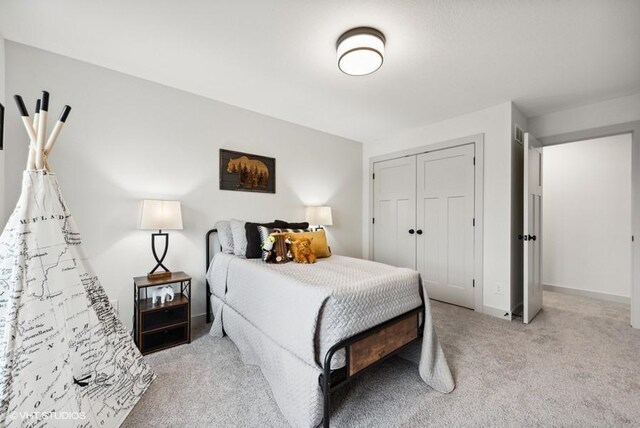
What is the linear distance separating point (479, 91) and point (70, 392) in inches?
149

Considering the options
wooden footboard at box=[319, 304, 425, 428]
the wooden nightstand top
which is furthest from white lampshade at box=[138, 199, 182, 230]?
wooden footboard at box=[319, 304, 425, 428]

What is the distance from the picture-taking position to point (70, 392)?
4.19 feet

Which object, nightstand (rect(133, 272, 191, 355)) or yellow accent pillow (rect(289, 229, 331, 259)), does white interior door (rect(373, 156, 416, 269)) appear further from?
nightstand (rect(133, 272, 191, 355))

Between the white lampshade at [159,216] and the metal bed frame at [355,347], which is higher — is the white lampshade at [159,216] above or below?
above

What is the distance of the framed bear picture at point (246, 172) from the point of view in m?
3.02

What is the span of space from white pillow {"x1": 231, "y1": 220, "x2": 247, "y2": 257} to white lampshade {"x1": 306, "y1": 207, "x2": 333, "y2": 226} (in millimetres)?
1097

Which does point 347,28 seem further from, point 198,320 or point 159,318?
point 198,320

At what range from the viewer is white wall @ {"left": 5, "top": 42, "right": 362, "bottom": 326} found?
7.02ft

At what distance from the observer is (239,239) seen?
2664 millimetres

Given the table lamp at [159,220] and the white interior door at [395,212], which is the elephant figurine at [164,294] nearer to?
the table lamp at [159,220]

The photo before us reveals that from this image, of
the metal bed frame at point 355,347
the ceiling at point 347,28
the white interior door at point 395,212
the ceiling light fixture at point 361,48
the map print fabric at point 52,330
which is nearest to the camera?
the map print fabric at point 52,330

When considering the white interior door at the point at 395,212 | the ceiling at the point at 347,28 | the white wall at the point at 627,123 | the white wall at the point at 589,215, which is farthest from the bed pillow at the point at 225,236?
the white wall at the point at 589,215

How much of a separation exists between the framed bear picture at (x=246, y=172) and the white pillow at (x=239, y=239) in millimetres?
547

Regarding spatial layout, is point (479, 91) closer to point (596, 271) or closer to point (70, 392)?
point (596, 271)
